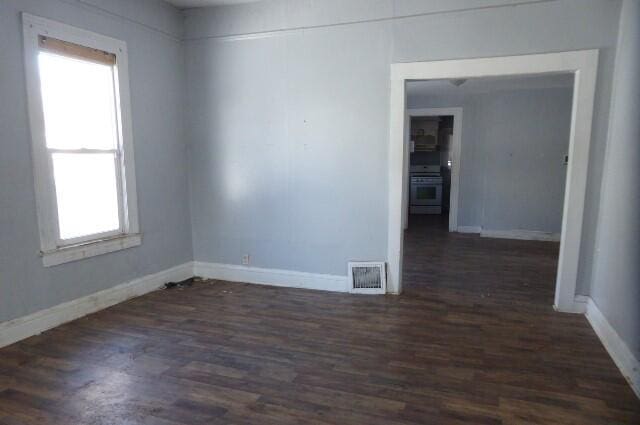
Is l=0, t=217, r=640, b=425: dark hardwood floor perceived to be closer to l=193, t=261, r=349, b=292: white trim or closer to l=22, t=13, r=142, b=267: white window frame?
l=193, t=261, r=349, b=292: white trim

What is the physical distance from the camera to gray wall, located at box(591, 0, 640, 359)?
2670mm

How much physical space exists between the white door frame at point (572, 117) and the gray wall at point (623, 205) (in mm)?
172

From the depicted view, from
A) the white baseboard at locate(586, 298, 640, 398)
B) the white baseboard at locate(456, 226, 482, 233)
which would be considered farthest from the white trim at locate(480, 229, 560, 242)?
the white baseboard at locate(586, 298, 640, 398)

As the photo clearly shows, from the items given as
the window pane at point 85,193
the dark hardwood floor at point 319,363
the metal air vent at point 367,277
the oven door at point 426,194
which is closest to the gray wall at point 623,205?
the dark hardwood floor at point 319,363

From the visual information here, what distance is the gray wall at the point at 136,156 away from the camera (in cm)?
296

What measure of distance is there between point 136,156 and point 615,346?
4.39m

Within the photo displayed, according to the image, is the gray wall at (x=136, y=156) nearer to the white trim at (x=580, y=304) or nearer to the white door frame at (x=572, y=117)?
Result: the white door frame at (x=572, y=117)

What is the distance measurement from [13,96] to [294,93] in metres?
2.38

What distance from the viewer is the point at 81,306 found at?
354 centimetres

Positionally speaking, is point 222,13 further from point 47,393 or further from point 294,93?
point 47,393

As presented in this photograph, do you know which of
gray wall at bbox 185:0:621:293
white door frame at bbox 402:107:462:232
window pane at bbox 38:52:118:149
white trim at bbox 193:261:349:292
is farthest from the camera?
white door frame at bbox 402:107:462:232

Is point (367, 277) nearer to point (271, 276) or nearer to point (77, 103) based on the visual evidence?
point (271, 276)

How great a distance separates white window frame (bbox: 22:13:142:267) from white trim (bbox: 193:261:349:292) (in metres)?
0.96

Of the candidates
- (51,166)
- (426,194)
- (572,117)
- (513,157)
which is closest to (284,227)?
(51,166)
